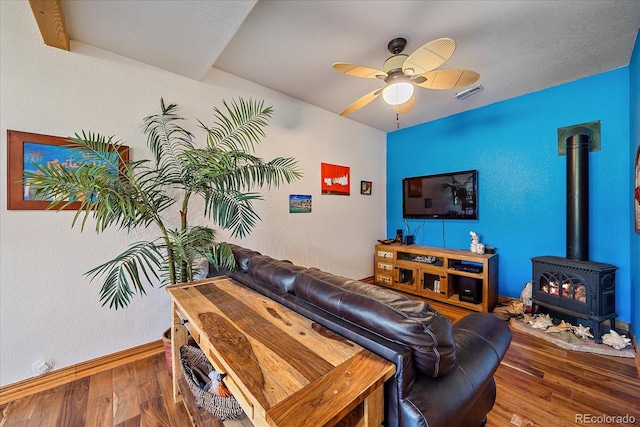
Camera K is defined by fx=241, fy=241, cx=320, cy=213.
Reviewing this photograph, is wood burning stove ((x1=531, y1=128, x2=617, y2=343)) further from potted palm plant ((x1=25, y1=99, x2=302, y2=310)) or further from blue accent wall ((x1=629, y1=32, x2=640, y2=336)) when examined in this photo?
potted palm plant ((x1=25, y1=99, x2=302, y2=310))

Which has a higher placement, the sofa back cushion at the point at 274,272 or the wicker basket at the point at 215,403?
the sofa back cushion at the point at 274,272

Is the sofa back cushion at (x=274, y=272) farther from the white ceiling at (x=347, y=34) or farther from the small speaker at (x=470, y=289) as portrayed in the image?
the small speaker at (x=470, y=289)

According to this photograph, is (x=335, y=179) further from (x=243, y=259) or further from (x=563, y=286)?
(x=563, y=286)

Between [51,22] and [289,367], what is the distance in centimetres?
238

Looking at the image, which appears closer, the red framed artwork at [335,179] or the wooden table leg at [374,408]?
the wooden table leg at [374,408]

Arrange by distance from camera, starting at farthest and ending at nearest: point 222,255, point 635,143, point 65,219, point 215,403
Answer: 1. point 635,143
2. point 65,219
3. point 222,255
4. point 215,403

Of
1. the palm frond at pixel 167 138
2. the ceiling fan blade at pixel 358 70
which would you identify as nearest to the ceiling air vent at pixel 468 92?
the ceiling fan blade at pixel 358 70

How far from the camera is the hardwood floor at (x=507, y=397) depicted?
4.55 feet

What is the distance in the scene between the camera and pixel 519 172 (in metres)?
2.89

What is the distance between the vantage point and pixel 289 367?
2.49ft

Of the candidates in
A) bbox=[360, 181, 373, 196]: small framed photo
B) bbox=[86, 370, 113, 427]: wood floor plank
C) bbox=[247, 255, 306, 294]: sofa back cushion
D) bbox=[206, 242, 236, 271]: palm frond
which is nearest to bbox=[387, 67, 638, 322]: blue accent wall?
bbox=[360, 181, 373, 196]: small framed photo

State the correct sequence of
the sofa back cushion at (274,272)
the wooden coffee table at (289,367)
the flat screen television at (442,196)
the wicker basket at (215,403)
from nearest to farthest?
the wooden coffee table at (289,367) → the wicker basket at (215,403) → the sofa back cushion at (274,272) → the flat screen television at (442,196)

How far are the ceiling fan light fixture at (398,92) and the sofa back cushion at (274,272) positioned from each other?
1539mm

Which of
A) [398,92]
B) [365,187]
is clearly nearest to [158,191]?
[398,92]
